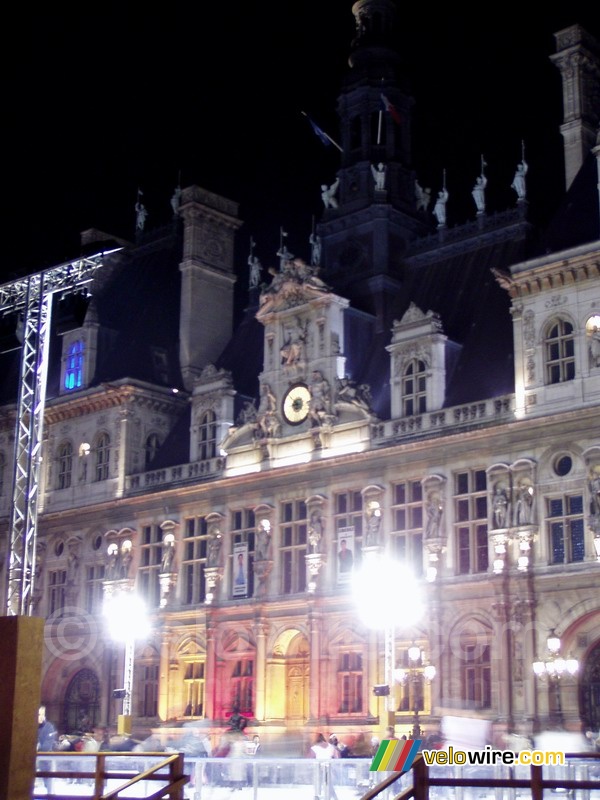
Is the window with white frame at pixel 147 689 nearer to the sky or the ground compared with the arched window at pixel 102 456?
nearer to the ground

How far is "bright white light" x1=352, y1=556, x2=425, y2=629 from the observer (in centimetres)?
3697

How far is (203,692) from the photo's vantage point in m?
43.3

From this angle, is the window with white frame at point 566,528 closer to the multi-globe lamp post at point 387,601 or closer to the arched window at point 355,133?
the multi-globe lamp post at point 387,601

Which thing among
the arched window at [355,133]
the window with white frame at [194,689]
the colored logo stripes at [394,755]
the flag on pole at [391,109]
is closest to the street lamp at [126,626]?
the window with white frame at [194,689]

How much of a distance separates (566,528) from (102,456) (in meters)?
21.2

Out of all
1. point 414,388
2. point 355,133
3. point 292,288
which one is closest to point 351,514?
point 414,388

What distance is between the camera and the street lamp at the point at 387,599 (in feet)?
Result: 116

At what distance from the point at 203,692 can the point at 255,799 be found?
77.4 ft

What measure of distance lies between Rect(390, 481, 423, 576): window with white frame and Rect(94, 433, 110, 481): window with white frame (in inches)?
568

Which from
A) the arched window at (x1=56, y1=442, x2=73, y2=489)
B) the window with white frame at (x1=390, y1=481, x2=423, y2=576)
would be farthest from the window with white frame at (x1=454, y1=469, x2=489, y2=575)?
the arched window at (x1=56, y1=442, x2=73, y2=489)

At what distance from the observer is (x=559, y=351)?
118 feet

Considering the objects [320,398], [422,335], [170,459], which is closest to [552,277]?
[422,335]

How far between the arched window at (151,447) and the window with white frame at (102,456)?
1555mm

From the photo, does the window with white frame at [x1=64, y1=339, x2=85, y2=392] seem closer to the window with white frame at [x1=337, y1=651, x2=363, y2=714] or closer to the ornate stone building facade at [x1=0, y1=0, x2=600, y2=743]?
the ornate stone building facade at [x1=0, y1=0, x2=600, y2=743]
